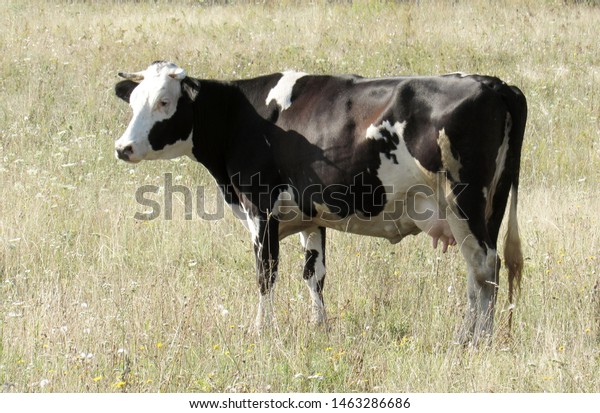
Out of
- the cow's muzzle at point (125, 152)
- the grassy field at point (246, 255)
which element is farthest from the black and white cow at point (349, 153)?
the grassy field at point (246, 255)

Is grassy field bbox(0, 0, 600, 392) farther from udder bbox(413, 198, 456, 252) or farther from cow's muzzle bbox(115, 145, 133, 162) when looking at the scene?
cow's muzzle bbox(115, 145, 133, 162)

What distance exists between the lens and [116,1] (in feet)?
61.8

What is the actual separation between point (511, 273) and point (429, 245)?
1674 mm

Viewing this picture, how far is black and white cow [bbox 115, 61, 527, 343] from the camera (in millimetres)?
6555

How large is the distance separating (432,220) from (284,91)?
5.06 feet

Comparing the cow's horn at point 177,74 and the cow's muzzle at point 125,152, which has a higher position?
the cow's horn at point 177,74

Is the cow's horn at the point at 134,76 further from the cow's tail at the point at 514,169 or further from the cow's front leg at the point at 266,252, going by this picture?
the cow's tail at the point at 514,169

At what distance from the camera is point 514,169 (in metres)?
6.79

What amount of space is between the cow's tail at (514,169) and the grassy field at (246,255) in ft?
1.04

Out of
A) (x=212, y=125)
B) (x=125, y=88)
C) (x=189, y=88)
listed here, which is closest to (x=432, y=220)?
(x=212, y=125)

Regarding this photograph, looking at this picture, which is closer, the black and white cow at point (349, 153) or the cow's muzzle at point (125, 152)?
the black and white cow at point (349, 153)

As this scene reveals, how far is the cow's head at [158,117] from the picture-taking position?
728 centimetres

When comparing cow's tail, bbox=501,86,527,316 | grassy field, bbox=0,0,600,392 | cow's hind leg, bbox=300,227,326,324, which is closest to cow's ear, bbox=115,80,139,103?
grassy field, bbox=0,0,600,392

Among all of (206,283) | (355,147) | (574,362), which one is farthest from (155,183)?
(574,362)
